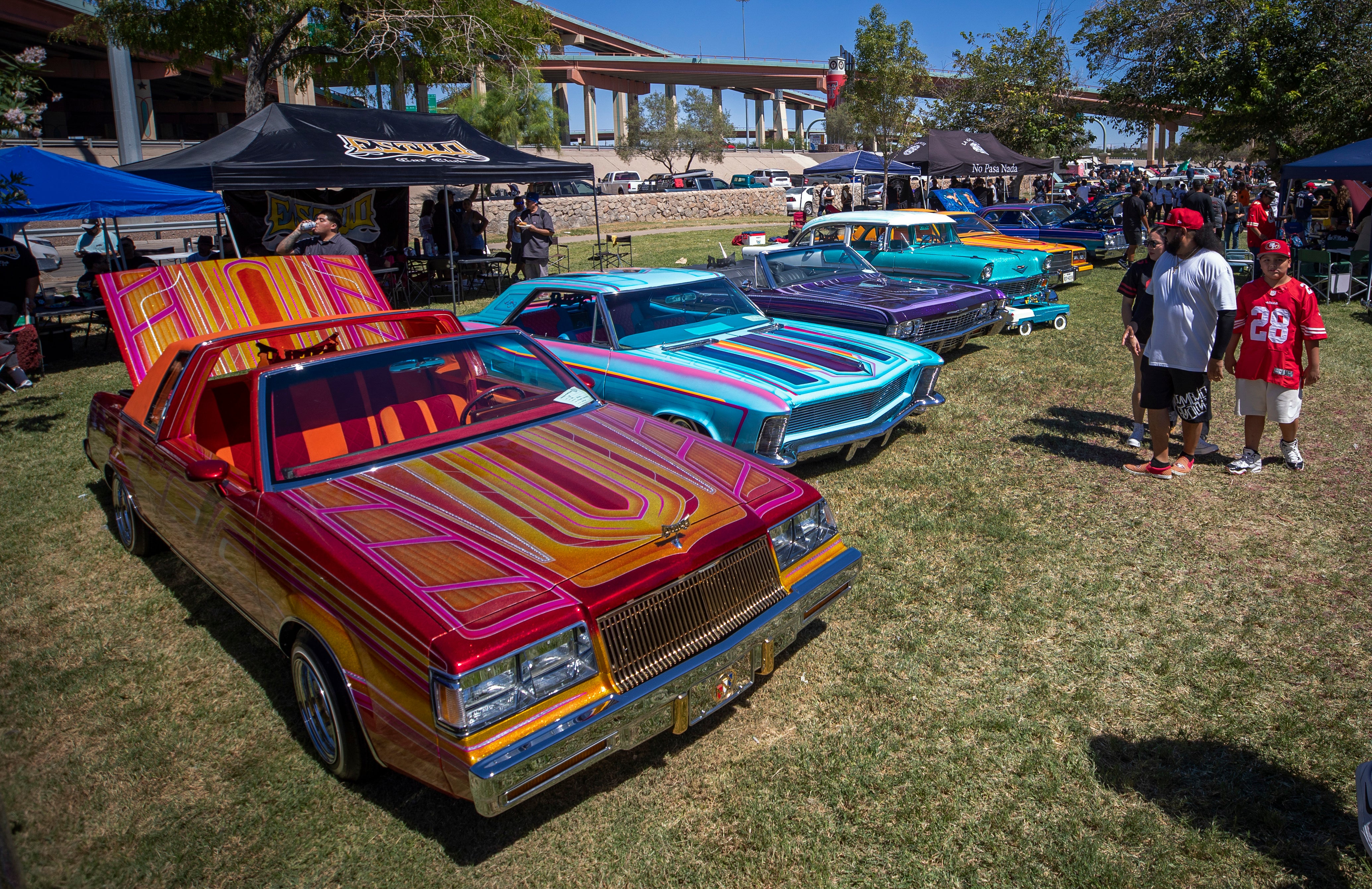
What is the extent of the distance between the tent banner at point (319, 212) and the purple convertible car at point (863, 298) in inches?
344

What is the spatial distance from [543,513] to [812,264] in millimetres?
6832

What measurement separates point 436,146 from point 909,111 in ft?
67.8

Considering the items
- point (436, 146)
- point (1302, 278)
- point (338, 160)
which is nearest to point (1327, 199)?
point (1302, 278)

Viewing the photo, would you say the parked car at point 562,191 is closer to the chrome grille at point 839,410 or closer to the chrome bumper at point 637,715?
the chrome grille at point 839,410

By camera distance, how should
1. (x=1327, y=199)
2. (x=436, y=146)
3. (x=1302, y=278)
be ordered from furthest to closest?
(x=1327, y=199) → (x=436, y=146) → (x=1302, y=278)

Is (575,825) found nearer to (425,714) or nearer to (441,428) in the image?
(425,714)

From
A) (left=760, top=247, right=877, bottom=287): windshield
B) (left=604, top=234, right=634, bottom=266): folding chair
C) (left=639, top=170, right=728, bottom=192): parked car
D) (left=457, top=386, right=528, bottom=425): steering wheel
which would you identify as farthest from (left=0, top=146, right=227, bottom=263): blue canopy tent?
(left=639, top=170, right=728, bottom=192): parked car

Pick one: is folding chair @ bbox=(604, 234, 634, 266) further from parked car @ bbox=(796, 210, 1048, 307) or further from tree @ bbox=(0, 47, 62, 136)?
tree @ bbox=(0, 47, 62, 136)

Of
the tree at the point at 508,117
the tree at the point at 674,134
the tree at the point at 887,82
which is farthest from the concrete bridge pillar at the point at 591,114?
the tree at the point at 887,82

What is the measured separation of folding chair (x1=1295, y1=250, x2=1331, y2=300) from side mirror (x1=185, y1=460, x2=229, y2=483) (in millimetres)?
14503

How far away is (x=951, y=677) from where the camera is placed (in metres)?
3.75

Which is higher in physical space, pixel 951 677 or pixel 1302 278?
pixel 1302 278

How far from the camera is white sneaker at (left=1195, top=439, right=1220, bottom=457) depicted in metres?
6.27

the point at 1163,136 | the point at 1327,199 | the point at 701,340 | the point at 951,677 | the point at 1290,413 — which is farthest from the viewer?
the point at 1163,136
